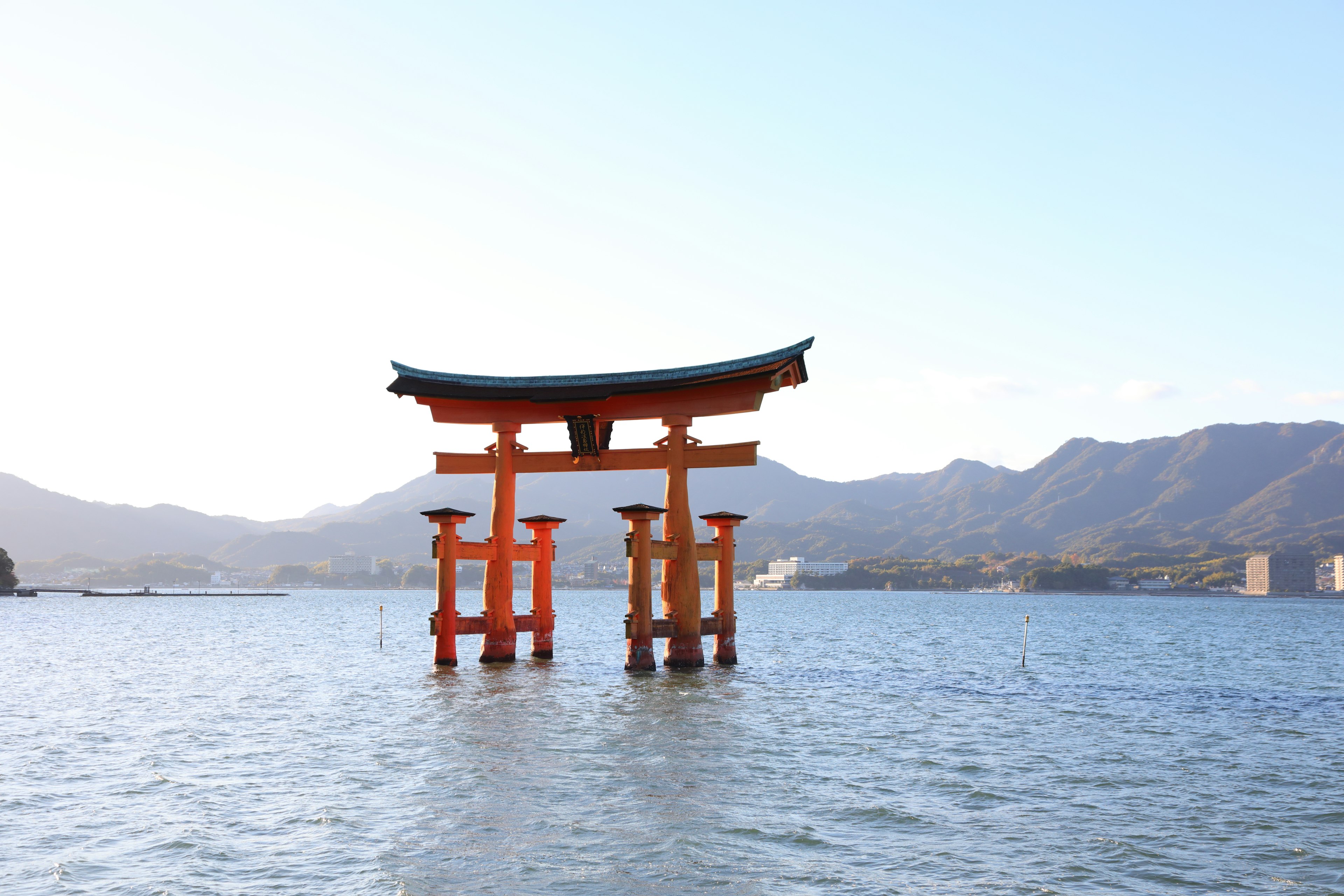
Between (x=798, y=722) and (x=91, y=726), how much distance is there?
15.8 m

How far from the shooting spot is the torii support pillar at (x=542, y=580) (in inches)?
1198

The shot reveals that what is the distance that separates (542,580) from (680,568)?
590cm

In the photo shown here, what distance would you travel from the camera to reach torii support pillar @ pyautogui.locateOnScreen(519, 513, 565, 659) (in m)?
30.4

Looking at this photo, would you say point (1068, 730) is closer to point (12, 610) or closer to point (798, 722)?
point (798, 722)

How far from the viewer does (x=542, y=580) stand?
3072 cm

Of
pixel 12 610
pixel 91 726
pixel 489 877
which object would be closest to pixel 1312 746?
pixel 489 877

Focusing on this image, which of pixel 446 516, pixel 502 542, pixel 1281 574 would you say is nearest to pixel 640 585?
pixel 502 542

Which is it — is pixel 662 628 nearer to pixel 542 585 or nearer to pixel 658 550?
pixel 658 550

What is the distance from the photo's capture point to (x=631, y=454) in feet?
95.9

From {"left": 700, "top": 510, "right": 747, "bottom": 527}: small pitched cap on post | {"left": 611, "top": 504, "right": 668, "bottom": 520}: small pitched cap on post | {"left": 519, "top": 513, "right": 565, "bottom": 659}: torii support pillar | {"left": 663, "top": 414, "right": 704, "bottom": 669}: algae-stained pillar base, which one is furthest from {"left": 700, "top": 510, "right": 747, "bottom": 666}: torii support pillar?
{"left": 519, "top": 513, "right": 565, "bottom": 659}: torii support pillar

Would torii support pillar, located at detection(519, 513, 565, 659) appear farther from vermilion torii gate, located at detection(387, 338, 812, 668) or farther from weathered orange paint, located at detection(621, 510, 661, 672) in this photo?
weathered orange paint, located at detection(621, 510, 661, 672)

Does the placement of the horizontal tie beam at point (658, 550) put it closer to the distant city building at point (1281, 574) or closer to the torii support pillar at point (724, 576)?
the torii support pillar at point (724, 576)

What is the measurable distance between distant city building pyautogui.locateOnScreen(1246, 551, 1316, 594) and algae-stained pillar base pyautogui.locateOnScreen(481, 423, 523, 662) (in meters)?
206

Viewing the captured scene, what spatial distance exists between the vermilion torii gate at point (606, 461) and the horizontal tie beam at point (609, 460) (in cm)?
4
